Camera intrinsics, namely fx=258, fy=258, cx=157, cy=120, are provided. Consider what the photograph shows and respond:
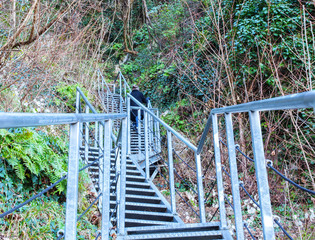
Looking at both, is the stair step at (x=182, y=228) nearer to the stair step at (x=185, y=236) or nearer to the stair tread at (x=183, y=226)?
the stair tread at (x=183, y=226)

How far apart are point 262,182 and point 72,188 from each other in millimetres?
928

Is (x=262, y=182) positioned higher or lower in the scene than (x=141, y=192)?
higher

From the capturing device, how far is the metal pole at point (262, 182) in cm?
124

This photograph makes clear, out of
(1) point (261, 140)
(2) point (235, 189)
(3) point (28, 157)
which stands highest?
(3) point (28, 157)

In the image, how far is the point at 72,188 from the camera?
1.19 metres

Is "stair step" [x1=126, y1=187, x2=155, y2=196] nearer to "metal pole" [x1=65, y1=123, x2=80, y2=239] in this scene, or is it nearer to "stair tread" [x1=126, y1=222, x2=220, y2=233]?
"stair tread" [x1=126, y1=222, x2=220, y2=233]

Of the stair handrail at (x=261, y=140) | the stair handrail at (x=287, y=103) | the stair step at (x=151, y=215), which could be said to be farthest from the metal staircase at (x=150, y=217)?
the stair handrail at (x=287, y=103)

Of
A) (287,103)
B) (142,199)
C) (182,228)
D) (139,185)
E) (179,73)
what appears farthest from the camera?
(179,73)

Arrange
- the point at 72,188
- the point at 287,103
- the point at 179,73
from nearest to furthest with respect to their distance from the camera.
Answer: the point at 287,103 < the point at 72,188 < the point at 179,73

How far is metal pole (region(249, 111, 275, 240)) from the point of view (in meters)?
1.24

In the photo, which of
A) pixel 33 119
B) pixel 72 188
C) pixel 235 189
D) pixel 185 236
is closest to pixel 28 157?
pixel 185 236

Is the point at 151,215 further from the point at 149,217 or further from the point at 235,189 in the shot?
the point at 235,189

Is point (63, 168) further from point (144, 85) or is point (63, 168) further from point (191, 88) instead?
point (144, 85)

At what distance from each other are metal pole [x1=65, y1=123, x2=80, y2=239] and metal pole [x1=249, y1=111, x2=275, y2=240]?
895mm
